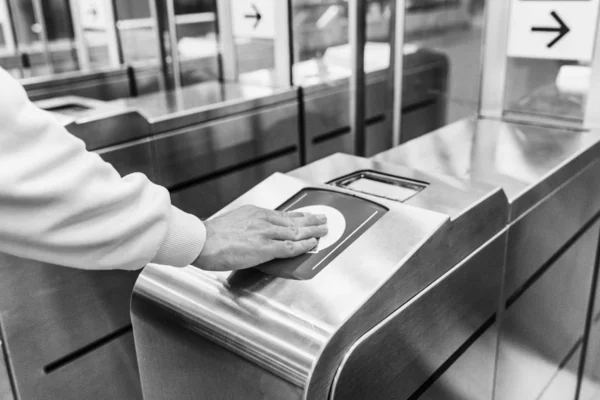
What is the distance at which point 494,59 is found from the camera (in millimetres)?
1746

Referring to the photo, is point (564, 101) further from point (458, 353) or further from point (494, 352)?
point (458, 353)

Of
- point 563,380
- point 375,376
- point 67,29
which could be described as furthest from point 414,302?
point 67,29

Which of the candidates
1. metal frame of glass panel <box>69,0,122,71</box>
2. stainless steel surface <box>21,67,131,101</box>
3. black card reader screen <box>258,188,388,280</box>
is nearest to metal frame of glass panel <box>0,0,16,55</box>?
metal frame of glass panel <box>69,0,122,71</box>

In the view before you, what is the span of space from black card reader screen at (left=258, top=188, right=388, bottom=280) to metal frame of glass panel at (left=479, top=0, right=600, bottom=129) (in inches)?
34.6

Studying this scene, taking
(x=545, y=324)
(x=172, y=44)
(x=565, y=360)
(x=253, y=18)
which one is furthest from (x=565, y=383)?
(x=172, y=44)

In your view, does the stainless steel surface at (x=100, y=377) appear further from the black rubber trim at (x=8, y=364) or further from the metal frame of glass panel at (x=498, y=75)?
the metal frame of glass panel at (x=498, y=75)

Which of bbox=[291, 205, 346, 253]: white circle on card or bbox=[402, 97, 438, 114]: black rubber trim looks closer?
bbox=[291, 205, 346, 253]: white circle on card

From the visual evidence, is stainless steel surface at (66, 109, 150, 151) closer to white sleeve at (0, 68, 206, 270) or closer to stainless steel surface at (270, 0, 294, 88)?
stainless steel surface at (270, 0, 294, 88)

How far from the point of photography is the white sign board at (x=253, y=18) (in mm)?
A: 2488

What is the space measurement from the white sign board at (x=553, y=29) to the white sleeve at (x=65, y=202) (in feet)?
4.09

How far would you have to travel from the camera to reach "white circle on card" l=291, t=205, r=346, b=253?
945 millimetres

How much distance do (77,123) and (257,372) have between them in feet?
3.72

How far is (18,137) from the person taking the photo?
0.68 metres

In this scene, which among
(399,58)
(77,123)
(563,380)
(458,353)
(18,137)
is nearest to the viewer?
(18,137)
